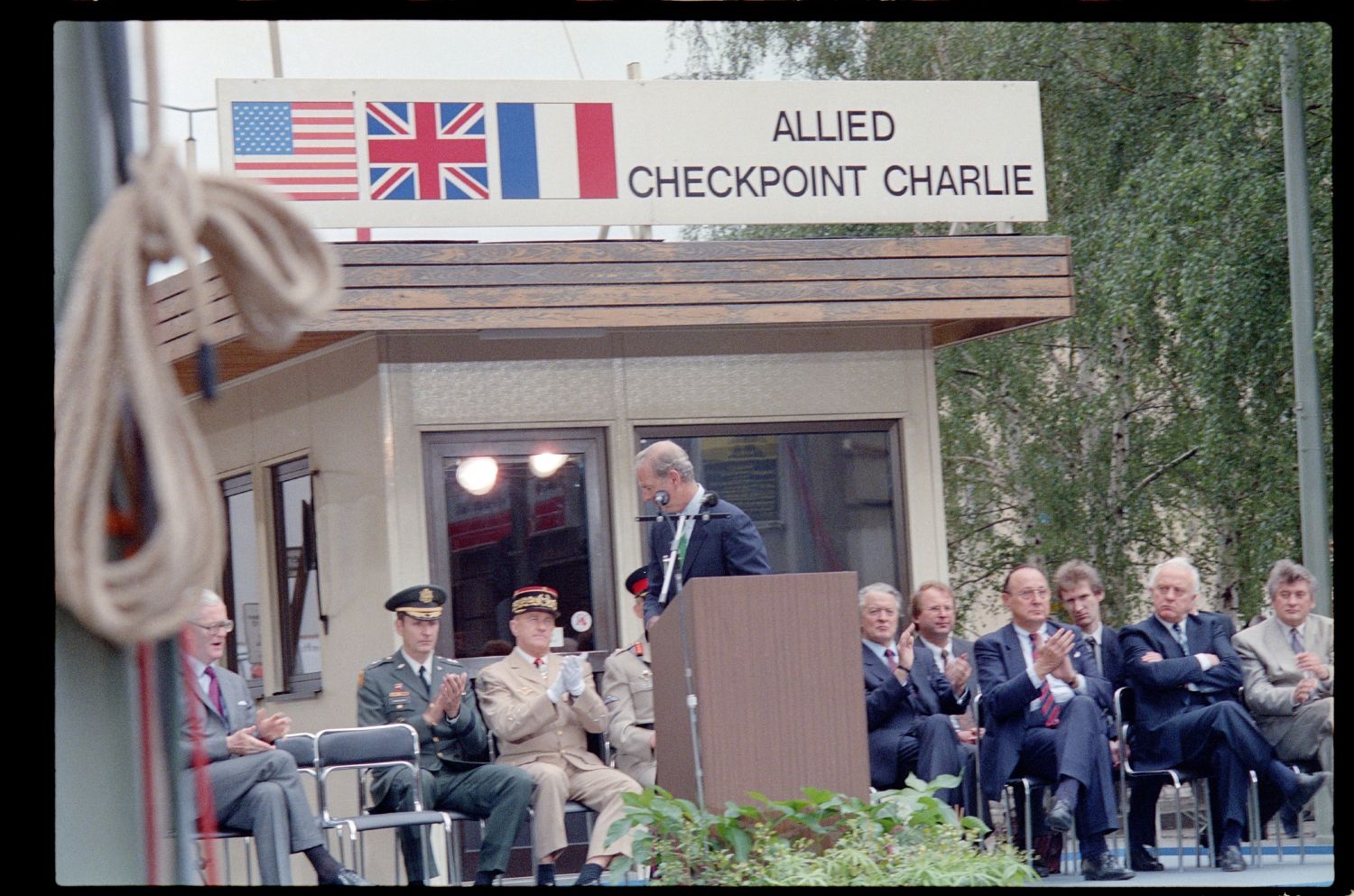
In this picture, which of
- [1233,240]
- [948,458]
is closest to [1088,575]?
[1233,240]

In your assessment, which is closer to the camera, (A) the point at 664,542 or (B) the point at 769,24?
(A) the point at 664,542

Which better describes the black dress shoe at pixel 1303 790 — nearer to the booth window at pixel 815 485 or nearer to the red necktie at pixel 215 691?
the booth window at pixel 815 485

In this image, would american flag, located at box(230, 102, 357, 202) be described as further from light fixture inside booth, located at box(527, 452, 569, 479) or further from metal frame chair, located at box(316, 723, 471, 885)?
metal frame chair, located at box(316, 723, 471, 885)

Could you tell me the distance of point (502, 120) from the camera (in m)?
9.12

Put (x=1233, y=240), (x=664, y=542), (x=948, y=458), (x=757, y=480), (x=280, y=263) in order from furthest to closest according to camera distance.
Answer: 1. (x=948, y=458)
2. (x=1233, y=240)
3. (x=757, y=480)
4. (x=664, y=542)
5. (x=280, y=263)

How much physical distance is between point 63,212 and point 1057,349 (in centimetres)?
1812

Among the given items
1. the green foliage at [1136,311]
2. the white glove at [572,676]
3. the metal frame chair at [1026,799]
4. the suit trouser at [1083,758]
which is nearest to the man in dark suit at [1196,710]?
the suit trouser at [1083,758]

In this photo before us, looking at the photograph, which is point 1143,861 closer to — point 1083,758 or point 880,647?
point 1083,758

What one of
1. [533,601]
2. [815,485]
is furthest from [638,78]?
[533,601]

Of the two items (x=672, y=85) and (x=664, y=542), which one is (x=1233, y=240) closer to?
(x=672, y=85)

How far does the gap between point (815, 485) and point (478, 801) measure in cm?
305

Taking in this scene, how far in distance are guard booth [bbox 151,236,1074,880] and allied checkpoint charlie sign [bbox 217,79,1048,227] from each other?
0.24 metres

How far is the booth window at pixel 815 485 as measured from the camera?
9906mm
